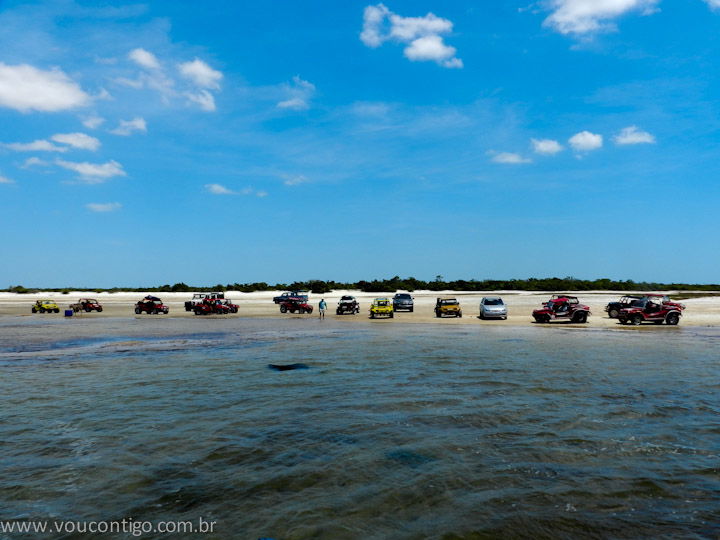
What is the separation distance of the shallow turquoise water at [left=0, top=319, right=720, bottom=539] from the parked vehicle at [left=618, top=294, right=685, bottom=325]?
18.0 m

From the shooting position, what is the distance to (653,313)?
34.4 m

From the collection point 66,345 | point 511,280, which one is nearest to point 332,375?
point 66,345

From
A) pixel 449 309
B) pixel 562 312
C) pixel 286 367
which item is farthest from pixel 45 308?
pixel 562 312

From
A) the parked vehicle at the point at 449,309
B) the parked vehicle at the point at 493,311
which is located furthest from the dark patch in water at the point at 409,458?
the parked vehicle at the point at 449,309

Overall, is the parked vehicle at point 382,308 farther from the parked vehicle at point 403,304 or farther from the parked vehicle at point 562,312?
the parked vehicle at point 562,312

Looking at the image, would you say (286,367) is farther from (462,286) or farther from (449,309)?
(462,286)

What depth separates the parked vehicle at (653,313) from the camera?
34.0m

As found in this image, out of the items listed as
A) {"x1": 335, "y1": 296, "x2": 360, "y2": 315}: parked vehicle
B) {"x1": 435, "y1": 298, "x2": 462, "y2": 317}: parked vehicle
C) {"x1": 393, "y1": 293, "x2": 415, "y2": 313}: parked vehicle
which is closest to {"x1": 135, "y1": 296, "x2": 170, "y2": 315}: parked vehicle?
{"x1": 335, "y1": 296, "x2": 360, "y2": 315}: parked vehicle

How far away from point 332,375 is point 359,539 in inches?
396

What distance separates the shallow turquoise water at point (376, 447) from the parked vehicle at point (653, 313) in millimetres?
17984

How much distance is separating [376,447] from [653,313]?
33473 millimetres

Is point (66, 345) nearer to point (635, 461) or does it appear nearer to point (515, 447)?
point (515, 447)

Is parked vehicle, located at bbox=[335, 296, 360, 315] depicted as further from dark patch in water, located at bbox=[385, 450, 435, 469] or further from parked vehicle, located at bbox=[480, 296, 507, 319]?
dark patch in water, located at bbox=[385, 450, 435, 469]

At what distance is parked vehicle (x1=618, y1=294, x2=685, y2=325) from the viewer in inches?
1337
